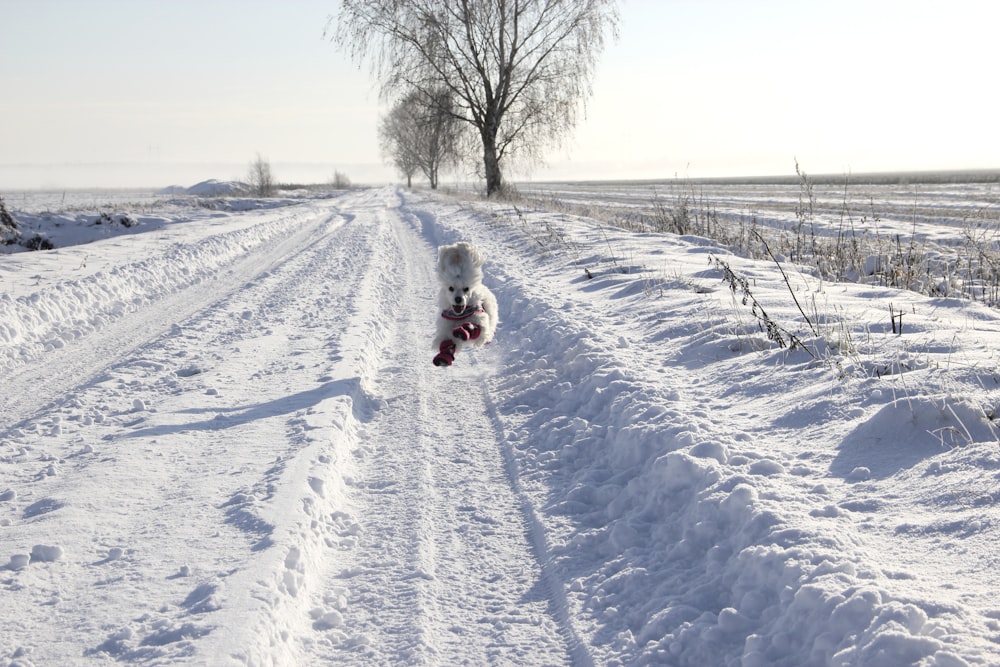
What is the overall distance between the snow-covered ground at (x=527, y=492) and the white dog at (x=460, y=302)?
497mm

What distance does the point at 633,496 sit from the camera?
444cm

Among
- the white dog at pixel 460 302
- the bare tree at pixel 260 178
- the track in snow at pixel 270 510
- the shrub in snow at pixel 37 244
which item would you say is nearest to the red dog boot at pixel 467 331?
the white dog at pixel 460 302

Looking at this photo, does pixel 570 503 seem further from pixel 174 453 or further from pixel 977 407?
pixel 174 453

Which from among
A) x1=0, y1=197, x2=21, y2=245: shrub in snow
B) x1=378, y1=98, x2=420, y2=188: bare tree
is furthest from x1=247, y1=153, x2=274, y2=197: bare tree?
x1=0, y1=197, x2=21, y2=245: shrub in snow

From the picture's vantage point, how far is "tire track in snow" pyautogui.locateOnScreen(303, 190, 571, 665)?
3270 mm

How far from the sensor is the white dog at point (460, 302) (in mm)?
7445

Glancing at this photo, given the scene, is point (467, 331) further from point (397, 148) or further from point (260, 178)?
point (397, 148)

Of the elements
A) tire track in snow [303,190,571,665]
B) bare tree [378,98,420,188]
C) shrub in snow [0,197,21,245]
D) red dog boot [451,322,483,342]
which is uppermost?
bare tree [378,98,420,188]

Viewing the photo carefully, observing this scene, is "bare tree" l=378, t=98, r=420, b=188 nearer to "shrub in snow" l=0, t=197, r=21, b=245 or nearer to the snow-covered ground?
"shrub in snow" l=0, t=197, r=21, b=245

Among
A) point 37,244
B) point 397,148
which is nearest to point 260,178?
point 397,148

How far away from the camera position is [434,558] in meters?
3.96

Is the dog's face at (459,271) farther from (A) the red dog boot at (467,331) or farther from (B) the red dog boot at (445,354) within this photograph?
(B) the red dog boot at (445,354)

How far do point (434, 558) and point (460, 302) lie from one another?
3838 mm

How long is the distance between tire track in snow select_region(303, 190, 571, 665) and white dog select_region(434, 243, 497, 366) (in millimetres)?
882
